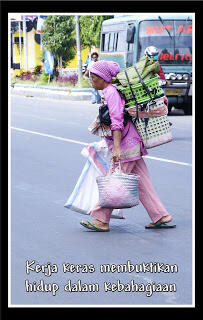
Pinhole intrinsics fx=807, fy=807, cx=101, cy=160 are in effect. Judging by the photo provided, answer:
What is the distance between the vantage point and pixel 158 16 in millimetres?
23828

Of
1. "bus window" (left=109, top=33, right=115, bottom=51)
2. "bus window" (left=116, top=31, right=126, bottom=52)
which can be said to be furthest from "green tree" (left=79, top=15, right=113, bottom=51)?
"bus window" (left=116, top=31, right=126, bottom=52)

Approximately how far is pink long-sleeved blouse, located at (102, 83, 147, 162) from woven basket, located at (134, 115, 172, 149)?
0.05 meters

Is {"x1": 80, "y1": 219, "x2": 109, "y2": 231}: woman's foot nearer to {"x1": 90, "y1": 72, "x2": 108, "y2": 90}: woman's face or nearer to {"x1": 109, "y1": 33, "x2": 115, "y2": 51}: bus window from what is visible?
{"x1": 90, "y1": 72, "x2": 108, "y2": 90}: woman's face

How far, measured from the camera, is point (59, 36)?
1543 inches

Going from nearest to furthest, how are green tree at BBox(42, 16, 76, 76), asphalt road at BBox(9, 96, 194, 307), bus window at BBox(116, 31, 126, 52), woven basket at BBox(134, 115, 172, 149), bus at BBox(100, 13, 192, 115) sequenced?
asphalt road at BBox(9, 96, 194, 307), woven basket at BBox(134, 115, 172, 149), bus at BBox(100, 13, 192, 115), bus window at BBox(116, 31, 126, 52), green tree at BBox(42, 16, 76, 76)

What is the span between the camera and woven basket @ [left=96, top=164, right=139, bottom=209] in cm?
740

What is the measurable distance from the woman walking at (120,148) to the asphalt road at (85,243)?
0.14 meters

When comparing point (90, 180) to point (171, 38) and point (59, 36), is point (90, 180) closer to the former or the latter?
point (171, 38)

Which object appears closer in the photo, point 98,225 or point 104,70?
point 104,70

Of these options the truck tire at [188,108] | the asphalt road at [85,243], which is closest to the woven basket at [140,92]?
the asphalt road at [85,243]

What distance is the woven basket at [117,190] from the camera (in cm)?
740

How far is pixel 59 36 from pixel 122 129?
3233 cm

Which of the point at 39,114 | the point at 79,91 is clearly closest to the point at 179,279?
the point at 39,114

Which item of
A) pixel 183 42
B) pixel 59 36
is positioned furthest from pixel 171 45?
pixel 59 36
